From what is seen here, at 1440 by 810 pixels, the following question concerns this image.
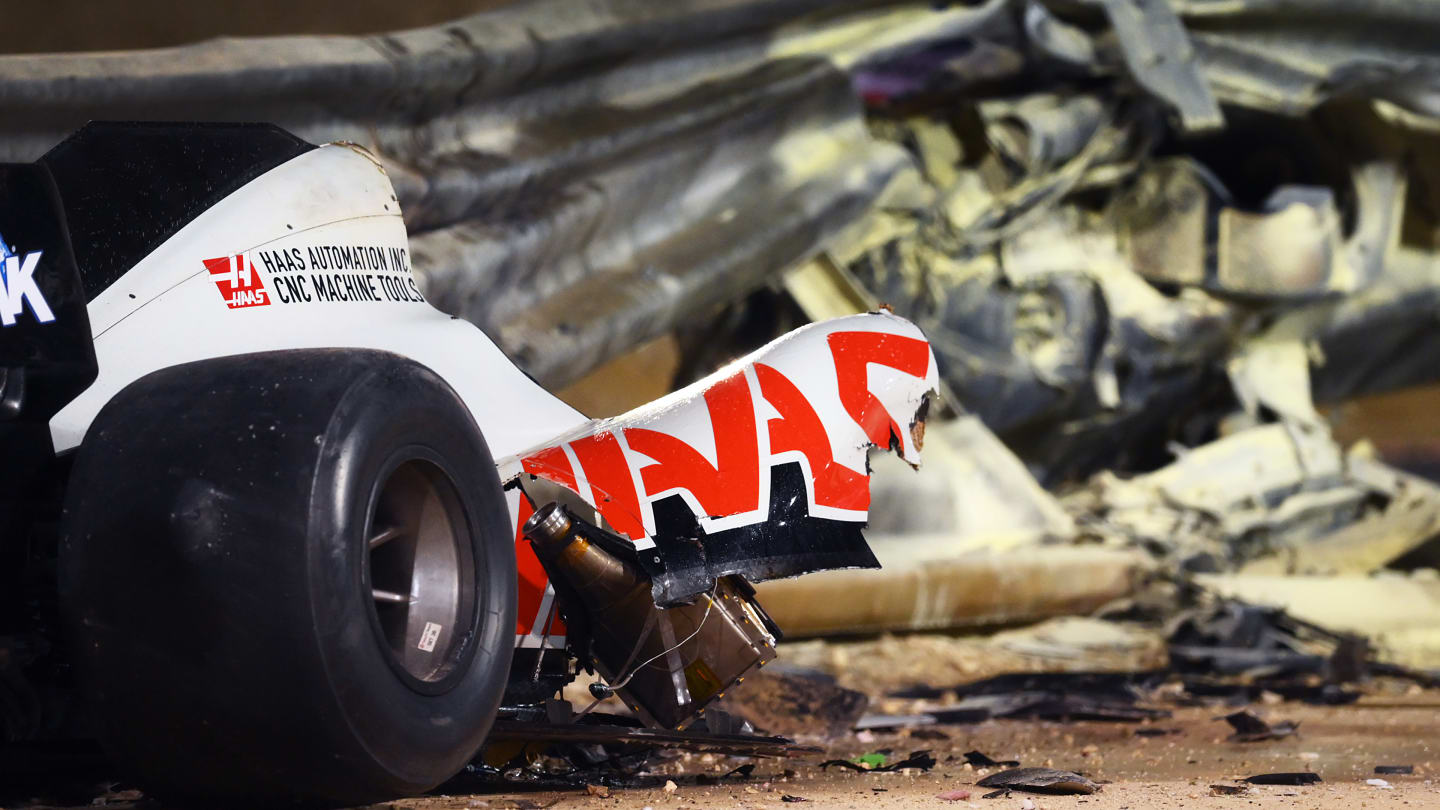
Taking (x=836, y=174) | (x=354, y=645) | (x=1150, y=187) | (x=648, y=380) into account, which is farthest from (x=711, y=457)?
(x=1150, y=187)

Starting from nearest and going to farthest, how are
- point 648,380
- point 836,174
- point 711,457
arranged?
point 711,457 < point 648,380 < point 836,174

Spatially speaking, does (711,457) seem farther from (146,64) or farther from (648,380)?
(648,380)

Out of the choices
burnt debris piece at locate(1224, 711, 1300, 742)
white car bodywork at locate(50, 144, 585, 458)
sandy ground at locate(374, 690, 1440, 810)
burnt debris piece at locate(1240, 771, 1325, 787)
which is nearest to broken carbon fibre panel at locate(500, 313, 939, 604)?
white car bodywork at locate(50, 144, 585, 458)

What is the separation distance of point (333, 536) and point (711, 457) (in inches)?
35.6

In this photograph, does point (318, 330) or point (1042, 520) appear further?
point (1042, 520)

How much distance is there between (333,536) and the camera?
164 cm

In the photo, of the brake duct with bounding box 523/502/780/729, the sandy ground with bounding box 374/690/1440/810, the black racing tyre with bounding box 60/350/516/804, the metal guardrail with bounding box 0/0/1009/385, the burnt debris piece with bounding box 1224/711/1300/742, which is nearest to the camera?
the black racing tyre with bounding box 60/350/516/804

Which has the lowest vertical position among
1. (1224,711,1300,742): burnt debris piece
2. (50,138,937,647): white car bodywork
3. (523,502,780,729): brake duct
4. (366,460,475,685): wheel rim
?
(1224,711,1300,742): burnt debris piece

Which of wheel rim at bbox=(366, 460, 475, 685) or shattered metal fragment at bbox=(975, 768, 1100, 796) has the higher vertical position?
wheel rim at bbox=(366, 460, 475, 685)

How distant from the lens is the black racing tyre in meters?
1.61

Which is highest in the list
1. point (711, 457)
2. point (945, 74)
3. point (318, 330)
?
point (945, 74)

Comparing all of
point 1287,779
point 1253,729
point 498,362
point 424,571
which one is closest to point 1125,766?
point 1287,779

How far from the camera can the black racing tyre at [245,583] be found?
63.4 inches

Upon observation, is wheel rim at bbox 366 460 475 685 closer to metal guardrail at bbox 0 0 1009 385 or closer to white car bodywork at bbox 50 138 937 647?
white car bodywork at bbox 50 138 937 647
